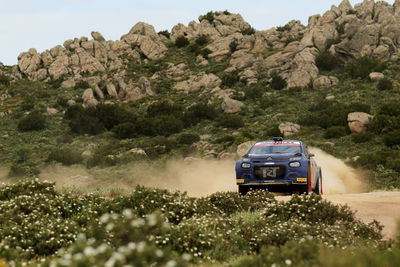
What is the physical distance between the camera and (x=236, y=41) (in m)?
63.0

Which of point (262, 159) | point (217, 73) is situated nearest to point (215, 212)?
point (262, 159)

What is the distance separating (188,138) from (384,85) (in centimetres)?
1854

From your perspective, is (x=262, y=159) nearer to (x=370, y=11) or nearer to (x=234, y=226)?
(x=234, y=226)

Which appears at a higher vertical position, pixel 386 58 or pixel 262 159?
pixel 386 58

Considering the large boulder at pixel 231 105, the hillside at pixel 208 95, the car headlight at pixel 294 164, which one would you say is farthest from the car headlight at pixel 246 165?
the large boulder at pixel 231 105

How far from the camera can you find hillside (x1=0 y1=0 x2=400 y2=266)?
21.7ft

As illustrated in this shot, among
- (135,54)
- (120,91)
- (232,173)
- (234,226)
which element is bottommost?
(232,173)

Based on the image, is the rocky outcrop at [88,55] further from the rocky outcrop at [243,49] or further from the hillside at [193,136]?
the hillside at [193,136]

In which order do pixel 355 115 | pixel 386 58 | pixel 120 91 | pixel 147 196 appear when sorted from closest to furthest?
pixel 147 196
pixel 355 115
pixel 386 58
pixel 120 91

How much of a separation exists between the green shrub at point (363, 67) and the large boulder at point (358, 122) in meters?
12.6

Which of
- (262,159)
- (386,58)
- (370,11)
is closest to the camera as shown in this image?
(262,159)

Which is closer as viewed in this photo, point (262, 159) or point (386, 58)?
point (262, 159)

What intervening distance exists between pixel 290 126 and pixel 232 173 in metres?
10.2

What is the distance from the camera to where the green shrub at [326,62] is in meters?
47.5
